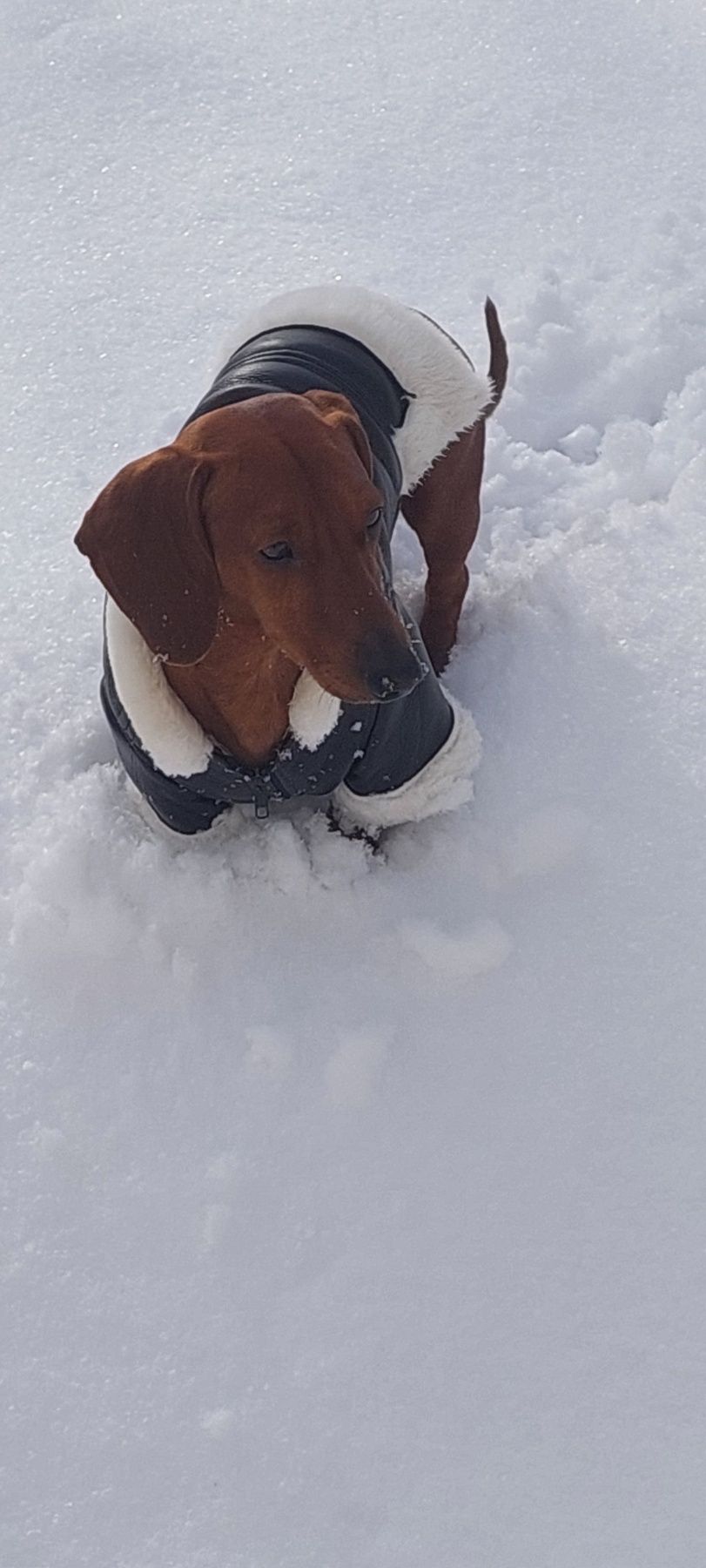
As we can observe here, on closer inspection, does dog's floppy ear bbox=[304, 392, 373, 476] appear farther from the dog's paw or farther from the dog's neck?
the dog's paw

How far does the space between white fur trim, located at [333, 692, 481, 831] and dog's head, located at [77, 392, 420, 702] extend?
0.36 meters

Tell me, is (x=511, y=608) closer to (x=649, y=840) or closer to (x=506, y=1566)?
(x=649, y=840)

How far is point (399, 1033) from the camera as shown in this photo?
1.86 meters

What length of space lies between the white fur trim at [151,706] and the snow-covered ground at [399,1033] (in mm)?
269

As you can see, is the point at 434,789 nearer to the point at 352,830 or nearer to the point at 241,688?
the point at 352,830

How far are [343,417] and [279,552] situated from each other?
0.61 ft

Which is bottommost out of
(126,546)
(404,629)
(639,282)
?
(639,282)

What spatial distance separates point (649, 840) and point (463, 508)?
533mm

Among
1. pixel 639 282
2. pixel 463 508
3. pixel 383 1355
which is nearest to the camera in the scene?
pixel 383 1355

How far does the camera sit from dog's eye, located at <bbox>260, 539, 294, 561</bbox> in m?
1.51

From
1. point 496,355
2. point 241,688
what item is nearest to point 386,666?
point 241,688

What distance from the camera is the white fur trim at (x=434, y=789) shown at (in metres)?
1.90

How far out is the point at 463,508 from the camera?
2076mm

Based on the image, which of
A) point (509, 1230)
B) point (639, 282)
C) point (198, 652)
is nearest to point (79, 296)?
point (639, 282)
